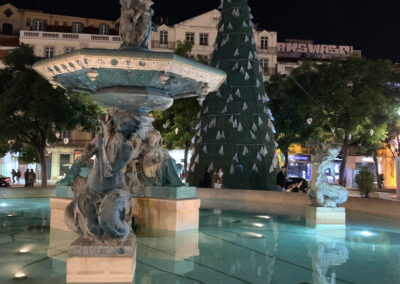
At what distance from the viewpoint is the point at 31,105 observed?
1748 cm

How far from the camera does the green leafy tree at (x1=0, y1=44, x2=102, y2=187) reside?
17.4 m

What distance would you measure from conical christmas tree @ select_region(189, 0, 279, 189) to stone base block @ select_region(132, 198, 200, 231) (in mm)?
10301

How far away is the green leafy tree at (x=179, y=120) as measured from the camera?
2522cm

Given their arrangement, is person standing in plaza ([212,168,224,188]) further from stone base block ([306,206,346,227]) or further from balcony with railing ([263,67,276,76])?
balcony with railing ([263,67,276,76])

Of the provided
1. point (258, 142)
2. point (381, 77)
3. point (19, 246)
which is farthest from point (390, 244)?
point (381, 77)

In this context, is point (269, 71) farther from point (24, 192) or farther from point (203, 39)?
point (24, 192)

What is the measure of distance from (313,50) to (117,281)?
4976 cm

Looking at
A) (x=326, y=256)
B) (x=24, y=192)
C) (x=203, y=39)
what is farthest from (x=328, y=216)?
(x=203, y=39)

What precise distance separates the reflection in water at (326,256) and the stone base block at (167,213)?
241 centimetres

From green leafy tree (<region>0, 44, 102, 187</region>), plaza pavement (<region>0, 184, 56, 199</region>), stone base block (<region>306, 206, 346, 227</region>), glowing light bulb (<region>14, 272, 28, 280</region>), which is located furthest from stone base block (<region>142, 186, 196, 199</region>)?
green leafy tree (<region>0, 44, 102, 187</region>)

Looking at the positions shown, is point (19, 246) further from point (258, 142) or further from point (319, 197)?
point (258, 142)

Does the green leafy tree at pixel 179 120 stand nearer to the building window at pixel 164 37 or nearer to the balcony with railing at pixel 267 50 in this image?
the building window at pixel 164 37

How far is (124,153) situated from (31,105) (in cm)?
1463

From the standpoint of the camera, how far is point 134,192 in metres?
8.18
